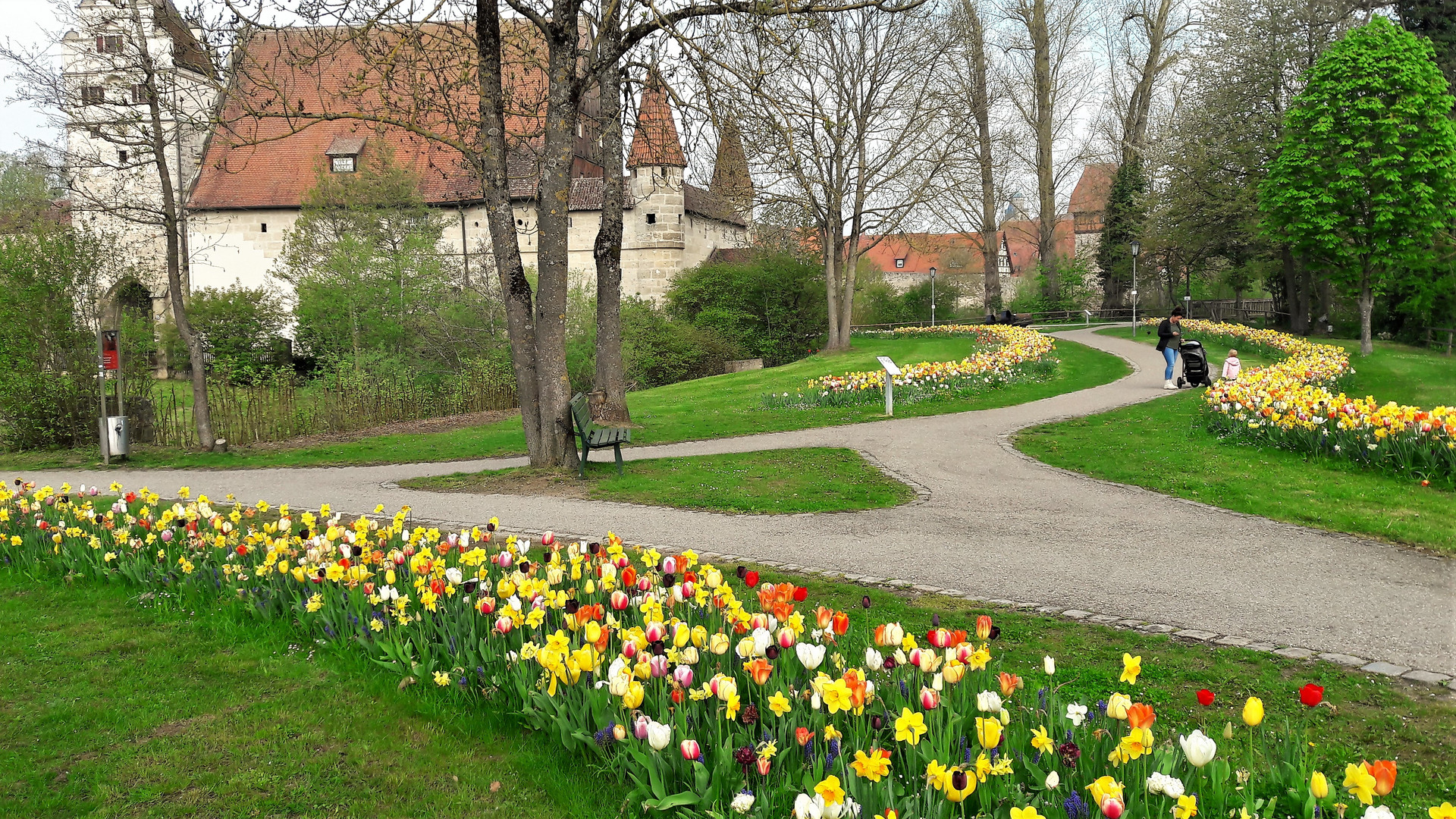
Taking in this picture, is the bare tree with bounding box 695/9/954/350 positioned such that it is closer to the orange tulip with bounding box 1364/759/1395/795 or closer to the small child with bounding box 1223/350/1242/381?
the small child with bounding box 1223/350/1242/381

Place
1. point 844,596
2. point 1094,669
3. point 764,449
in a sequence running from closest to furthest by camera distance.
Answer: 1. point 1094,669
2. point 844,596
3. point 764,449

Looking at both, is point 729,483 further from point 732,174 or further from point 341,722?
point 732,174

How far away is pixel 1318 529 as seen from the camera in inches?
315

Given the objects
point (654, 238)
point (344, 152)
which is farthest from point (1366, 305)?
point (344, 152)

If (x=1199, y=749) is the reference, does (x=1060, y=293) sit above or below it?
above

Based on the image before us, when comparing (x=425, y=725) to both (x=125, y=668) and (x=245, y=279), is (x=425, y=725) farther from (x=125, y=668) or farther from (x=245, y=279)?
(x=245, y=279)

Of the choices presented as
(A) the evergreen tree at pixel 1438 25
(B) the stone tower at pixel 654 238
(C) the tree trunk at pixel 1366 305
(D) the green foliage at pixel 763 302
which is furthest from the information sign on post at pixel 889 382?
(B) the stone tower at pixel 654 238

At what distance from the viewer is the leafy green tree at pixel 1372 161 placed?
2566 cm

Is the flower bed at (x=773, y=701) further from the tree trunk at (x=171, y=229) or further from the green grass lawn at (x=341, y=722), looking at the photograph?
the tree trunk at (x=171, y=229)

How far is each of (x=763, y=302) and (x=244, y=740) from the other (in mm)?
35806

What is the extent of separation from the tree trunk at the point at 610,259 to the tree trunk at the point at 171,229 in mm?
5693

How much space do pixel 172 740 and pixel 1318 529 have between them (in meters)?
8.07

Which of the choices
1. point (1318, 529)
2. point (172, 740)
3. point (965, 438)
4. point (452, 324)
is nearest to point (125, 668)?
point (172, 740)

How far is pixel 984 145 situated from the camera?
41219mm
